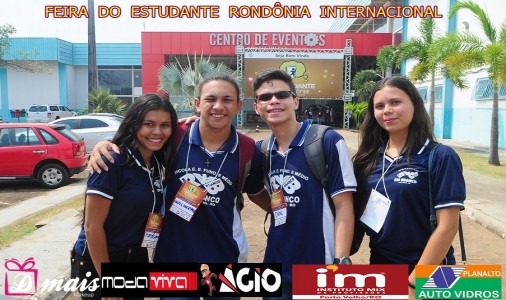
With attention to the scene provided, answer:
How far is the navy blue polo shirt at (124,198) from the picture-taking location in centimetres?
240

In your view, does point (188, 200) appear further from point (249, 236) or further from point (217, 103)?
point (249, 236)

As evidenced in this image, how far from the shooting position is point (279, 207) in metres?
2.50

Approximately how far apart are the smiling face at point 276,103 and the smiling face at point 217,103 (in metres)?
0.20

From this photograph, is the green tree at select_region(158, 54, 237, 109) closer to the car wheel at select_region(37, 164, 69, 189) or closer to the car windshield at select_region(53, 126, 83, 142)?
the car windshield at select_region(53, 126, 83, 142)

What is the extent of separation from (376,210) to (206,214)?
101 cm

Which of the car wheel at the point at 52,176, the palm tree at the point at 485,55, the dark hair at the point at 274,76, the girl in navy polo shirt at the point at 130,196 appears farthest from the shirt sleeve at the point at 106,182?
the palm tree at the point at 485,55

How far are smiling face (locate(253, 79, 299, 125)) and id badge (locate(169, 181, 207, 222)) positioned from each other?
2.04 feet

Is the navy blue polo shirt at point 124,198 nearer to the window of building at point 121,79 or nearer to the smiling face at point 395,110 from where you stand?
the smiling face at point 395,110

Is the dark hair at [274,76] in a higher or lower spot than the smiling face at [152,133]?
higher

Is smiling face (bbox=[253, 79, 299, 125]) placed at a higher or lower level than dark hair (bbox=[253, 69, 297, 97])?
lower

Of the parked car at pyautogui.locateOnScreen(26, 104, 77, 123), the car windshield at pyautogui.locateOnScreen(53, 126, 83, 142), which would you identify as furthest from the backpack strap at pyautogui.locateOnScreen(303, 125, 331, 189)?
the parked car at pyautogui.locateOnScreen(26, 104, 77, 123)

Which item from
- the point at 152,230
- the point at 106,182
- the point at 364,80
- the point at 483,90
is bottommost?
the point at 152,230

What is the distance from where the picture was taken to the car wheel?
397 inches

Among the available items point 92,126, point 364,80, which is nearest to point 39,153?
point 92,126
